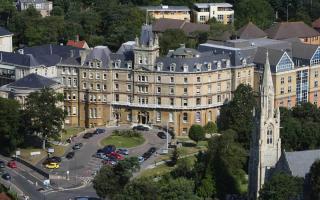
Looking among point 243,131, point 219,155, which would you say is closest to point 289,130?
point 243,131

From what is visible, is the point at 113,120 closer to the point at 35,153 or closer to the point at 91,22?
the point at 35,153

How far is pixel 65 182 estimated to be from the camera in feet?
403

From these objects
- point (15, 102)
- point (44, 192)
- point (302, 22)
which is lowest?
point (44, 192)

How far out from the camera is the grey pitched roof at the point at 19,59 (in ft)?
494

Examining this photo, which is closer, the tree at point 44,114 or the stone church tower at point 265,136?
the stone church tower at point 265,136

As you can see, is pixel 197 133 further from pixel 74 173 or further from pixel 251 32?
pixel 251 32

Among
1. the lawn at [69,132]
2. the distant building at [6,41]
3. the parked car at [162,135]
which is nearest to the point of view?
the parked car at [162,135]

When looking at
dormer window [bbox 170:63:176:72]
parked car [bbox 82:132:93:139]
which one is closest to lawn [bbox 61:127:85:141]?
parked car [bbox 82:132:93:139]

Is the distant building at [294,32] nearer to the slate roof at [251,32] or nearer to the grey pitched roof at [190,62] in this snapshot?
the slate roof at [251,32]

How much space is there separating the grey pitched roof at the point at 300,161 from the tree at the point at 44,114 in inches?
1514

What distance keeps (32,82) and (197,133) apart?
24.6 metres

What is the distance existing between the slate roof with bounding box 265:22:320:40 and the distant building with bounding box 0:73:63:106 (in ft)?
168

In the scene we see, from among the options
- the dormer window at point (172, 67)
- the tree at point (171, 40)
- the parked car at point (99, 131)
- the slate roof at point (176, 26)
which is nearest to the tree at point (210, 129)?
the dormer window at point (172, 67)

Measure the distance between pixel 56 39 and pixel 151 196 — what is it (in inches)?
3311
